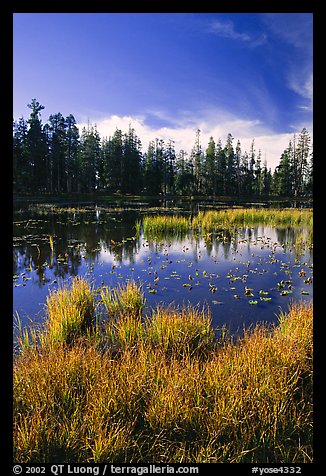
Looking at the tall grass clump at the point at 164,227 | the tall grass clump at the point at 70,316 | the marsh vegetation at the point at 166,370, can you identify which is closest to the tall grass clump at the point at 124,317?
the marsh vegetation at the point at 166,370

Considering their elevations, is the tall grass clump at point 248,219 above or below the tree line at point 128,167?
below

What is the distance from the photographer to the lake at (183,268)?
279 inches

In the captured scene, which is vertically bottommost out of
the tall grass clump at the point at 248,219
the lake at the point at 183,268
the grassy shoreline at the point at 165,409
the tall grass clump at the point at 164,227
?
the grassy shoreline at the point at 165,409

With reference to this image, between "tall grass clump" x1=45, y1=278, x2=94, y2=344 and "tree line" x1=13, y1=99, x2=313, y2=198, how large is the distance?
139 feet

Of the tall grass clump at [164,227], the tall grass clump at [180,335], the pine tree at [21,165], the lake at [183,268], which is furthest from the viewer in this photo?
the pine tree at [21,165]

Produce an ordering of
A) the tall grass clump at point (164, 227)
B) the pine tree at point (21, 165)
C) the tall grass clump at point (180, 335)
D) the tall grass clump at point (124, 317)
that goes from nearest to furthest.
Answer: the tall grass clump at point (180, 335)
the tall grass clump at point (124, 317)
the tall grass clump at point (164, 227)
the pine tree at point (21, 165)

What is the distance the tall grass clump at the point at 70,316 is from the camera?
196 inches

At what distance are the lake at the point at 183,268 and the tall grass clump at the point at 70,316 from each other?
2.47 feet

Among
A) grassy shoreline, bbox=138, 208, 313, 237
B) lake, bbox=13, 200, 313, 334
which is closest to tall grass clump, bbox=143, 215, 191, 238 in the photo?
grassy shoreline, bbox=138, 208, 313, 237

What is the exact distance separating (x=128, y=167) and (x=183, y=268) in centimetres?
5152

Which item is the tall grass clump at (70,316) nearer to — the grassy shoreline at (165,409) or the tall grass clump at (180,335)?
the grassy shoreline at (165,409)

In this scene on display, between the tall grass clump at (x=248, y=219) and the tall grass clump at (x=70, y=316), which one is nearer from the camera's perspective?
the tall grass clump at (x=70, y=316)

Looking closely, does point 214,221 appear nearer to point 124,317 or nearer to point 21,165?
point 124,317
